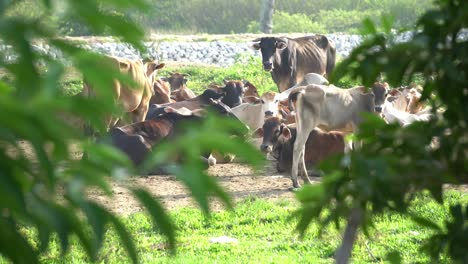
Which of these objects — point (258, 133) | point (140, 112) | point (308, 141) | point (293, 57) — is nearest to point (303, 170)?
point (308, 141)

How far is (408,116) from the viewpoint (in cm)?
1288

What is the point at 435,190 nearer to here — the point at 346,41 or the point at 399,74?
the point at 399,74

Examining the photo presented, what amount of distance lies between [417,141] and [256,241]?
5923 mm

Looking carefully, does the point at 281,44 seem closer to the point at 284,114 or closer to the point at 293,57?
the point at 293,57

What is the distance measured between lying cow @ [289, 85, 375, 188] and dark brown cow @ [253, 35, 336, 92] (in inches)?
254

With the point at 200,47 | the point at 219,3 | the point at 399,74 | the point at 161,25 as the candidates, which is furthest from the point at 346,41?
the point at 399,74

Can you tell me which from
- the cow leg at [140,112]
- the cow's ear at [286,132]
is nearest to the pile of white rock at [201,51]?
the cow leg at [140,112]

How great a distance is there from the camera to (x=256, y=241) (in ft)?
25.5

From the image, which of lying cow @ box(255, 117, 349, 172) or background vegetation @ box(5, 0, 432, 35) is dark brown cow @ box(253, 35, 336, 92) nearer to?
lying cow @ box(255, 117, 349, 172)

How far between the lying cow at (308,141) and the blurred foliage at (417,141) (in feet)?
32.7

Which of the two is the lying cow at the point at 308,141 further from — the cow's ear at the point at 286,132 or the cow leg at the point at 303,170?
the cow leg at the point at 303,170

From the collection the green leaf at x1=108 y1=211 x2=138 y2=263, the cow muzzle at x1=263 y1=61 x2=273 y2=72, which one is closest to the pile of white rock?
the cow muzzle at x1=263 y1=61 x2=273 y2=72

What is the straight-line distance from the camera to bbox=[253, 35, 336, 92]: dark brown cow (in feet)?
60.6

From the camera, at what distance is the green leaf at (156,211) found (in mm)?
1279
